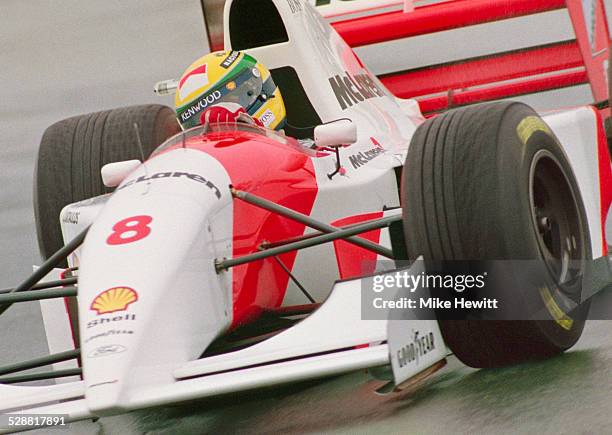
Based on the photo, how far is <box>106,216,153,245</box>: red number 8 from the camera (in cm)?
306

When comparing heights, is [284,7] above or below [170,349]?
above

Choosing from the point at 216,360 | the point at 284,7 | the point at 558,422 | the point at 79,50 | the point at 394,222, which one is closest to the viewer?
the point at 558,422

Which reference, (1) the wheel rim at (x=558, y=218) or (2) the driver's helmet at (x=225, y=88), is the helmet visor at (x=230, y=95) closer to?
(2) the driver's helmet at (x=225, y=88)

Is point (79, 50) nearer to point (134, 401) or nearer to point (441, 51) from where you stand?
point (441, 51)

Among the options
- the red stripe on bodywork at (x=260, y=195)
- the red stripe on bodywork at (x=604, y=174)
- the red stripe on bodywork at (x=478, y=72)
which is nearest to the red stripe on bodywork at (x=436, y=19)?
the red stripe on bodywork at (x=478, y=72)

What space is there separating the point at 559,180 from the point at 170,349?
1251 mm

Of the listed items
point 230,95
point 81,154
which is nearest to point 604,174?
point 230,95

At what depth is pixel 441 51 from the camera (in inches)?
236

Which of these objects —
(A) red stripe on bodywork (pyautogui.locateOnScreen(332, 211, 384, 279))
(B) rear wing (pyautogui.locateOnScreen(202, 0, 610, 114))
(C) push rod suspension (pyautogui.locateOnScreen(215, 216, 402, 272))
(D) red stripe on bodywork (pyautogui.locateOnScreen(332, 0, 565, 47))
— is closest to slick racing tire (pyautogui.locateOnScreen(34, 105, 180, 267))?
(A) red stripe on bodywork (pyautogui.locateOnScreen(332, 211, 384, 279))

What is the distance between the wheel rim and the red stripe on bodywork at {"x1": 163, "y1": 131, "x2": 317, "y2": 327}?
77 cm

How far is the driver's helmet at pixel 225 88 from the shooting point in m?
4.09

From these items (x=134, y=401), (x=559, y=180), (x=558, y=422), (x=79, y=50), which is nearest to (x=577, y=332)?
(x=559, y=180)

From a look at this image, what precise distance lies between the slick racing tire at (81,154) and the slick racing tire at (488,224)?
1760 mm

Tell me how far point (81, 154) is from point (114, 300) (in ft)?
6.39
